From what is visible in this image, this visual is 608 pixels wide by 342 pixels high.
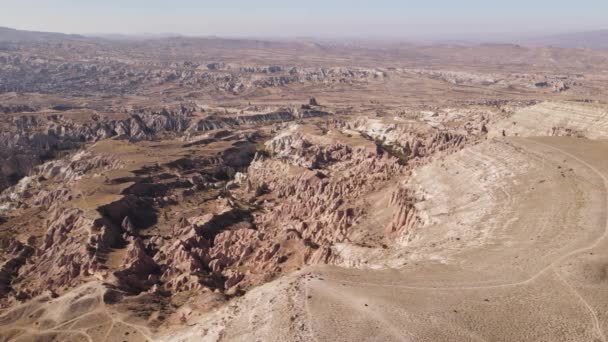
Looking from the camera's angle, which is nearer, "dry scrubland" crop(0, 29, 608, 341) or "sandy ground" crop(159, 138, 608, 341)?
"sandy ground" crop(159, 138, 608, 341)

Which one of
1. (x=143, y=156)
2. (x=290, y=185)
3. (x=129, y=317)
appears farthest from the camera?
(x=143, y=156)

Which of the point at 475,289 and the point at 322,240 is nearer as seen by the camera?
the point at 475,289

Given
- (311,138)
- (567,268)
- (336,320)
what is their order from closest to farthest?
(336,320) < (567,268) < (311,138)

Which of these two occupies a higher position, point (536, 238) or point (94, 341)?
point (536, 238)

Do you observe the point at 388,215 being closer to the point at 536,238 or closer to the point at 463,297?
the point at 536,238

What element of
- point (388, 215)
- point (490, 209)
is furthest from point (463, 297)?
point (388, 215)

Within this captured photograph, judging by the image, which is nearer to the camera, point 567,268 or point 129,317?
point 567,268

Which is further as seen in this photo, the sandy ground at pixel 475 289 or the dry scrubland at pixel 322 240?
the dry scrubland at pixel 322 240

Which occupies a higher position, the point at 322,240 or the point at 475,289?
the point at 475,289
